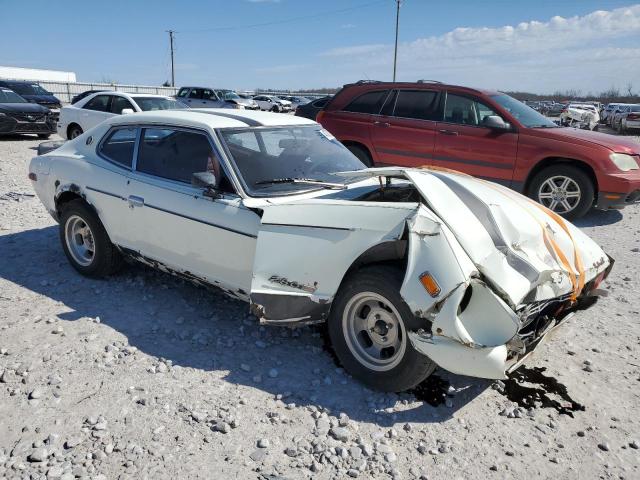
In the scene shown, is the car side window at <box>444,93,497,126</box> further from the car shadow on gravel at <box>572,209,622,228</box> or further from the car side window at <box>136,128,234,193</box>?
the car side window at <box>136,128,234,193</box>

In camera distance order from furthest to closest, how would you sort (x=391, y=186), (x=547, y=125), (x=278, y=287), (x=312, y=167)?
(x=547, y=125)
(x=312, y=167)
(x=391, y=186)
(x=278, y=287)

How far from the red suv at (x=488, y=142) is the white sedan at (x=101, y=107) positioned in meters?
5.41

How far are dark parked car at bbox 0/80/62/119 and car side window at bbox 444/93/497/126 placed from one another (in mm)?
16589

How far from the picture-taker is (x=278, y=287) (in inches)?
124

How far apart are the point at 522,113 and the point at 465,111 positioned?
87cm

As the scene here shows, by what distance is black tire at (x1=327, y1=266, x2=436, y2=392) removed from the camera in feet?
9.13

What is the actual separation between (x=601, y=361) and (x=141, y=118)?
407cm

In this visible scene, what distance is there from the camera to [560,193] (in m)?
7.14

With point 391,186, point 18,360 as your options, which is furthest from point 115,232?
point 391,186

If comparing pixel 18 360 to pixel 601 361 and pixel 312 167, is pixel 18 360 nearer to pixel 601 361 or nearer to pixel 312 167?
pixel 312 167

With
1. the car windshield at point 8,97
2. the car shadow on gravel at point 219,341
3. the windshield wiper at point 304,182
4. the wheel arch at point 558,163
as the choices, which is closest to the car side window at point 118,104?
the car windshield at point 8,97

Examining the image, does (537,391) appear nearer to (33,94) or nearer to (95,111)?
(95,111)

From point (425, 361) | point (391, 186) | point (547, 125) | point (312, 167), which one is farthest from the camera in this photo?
point (547, 125)

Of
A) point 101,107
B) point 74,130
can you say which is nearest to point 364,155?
point 101,107
